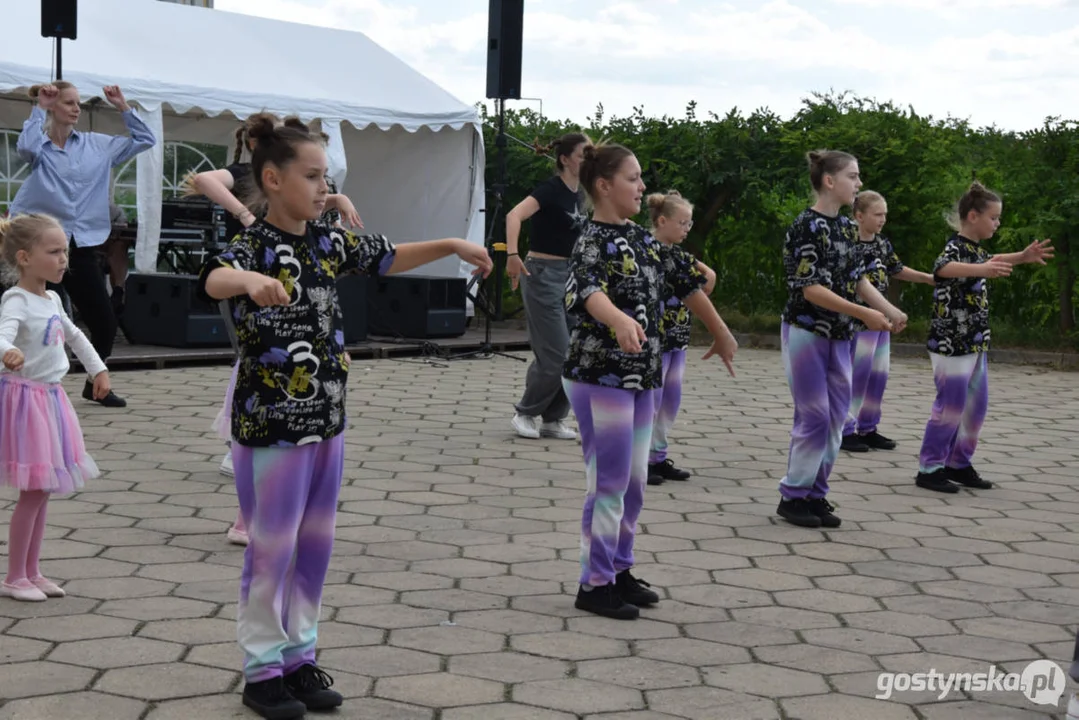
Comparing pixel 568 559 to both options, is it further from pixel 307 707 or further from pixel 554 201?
pixel 554 201

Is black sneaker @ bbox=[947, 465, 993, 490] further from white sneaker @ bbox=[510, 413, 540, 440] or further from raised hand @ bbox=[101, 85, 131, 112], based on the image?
raised hand @ bbox=[101, 85, 131, 112]

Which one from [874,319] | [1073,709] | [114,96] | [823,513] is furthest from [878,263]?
[1073,709]

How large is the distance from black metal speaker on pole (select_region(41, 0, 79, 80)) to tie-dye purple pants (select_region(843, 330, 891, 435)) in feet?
20.2

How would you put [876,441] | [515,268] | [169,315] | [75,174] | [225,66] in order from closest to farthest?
[515,268]
[876,441]
[75,174]
[169,315]
[225,66]

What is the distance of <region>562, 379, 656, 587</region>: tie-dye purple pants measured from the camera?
14.3 ft

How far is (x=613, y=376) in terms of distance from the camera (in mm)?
4340

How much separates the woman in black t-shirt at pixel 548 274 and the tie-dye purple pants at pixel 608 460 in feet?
9.34

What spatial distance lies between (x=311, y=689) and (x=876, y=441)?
5211 mm

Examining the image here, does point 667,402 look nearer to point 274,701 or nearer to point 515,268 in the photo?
point 515,268

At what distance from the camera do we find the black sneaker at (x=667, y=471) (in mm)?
6734

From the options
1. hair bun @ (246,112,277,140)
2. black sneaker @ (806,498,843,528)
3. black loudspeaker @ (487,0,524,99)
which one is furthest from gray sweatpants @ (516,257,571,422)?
black loudspeaker @ (487,0,524,99)

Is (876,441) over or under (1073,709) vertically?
under

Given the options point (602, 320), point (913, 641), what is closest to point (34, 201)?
point (602, 320)

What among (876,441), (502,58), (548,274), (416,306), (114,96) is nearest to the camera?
(114,96)
